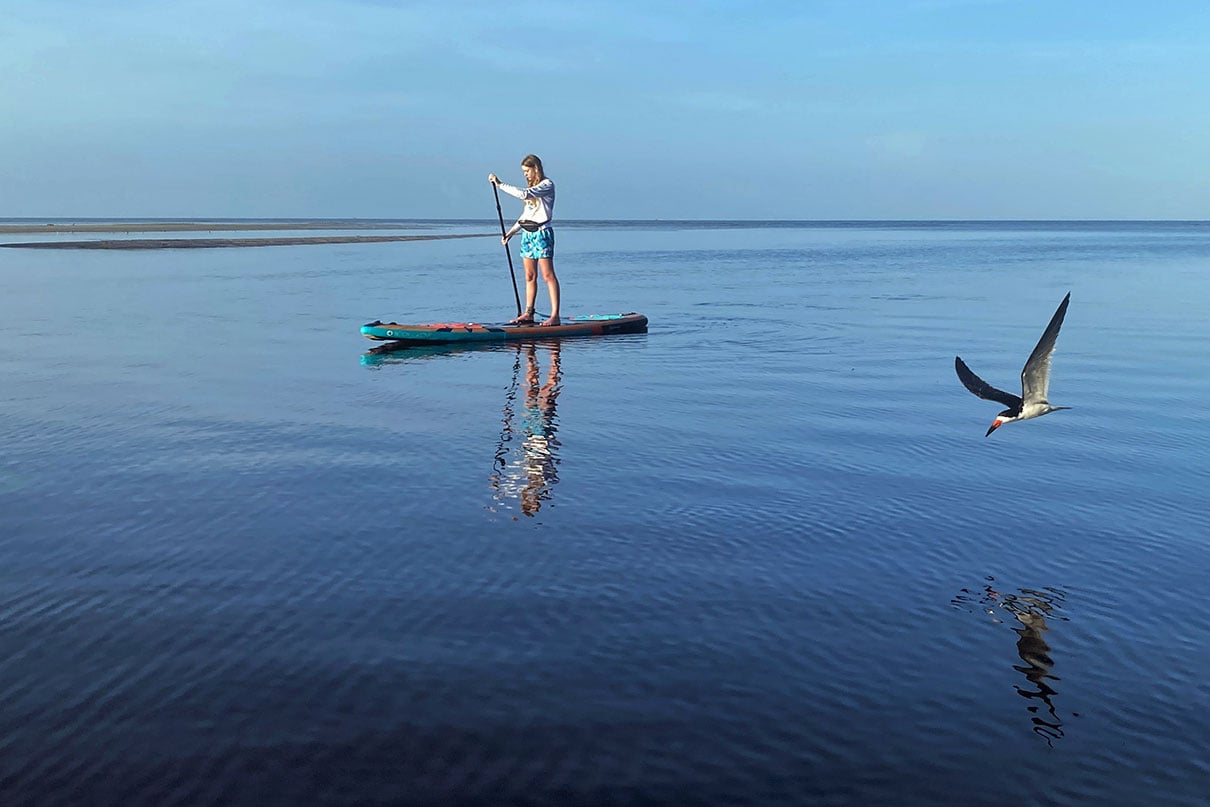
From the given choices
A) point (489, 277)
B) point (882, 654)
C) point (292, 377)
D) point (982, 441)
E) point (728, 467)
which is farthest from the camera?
point (489, 277)

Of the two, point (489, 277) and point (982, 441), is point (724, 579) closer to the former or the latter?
point (982, 441)

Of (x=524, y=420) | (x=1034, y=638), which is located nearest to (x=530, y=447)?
(x=524, y=420)

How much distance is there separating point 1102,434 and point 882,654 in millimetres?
8973

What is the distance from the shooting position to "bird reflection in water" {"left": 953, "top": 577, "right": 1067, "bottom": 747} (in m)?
6.41

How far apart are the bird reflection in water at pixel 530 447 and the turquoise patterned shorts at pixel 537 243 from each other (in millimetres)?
5239

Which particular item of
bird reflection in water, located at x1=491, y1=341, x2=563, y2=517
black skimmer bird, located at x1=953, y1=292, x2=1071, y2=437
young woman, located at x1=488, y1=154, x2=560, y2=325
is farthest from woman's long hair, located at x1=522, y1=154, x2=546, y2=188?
black skimmer bird, located at x1=953, y1=292, x2=1071, y2=437

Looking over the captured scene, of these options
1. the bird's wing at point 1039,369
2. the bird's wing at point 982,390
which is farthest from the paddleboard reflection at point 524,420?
the bird's wing at point 1039,369

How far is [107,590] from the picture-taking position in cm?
818

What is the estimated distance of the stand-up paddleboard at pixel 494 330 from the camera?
2305cm

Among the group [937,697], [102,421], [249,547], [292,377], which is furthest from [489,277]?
[937,697]

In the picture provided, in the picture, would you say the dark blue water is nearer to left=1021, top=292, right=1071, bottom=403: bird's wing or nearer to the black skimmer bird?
the black skimmer bird

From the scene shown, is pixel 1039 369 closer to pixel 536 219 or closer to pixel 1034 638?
pixel 1034 638

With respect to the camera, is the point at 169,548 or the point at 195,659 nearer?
the point at 195,659

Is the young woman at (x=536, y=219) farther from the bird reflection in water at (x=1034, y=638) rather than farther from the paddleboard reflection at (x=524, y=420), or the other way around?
the bird reflection in water at (x=1034, y=638)
